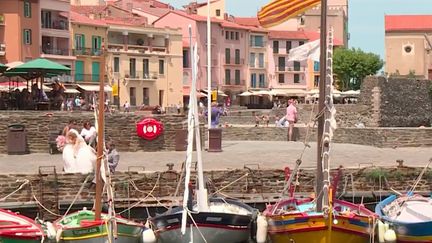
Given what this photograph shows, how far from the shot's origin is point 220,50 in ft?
318

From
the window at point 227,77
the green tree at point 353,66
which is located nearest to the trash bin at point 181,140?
the window at point 227,77

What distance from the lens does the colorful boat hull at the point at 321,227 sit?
15.7 m

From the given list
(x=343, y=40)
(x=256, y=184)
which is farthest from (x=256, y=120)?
(x=343, y=40)

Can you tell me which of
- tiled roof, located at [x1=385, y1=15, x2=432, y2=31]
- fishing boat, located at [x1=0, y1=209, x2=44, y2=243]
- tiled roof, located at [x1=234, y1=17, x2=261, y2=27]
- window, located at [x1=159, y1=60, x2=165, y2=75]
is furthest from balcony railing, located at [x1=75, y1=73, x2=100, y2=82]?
fishing boat, located at [x1=0, y1=209, x2=44, y2=243]

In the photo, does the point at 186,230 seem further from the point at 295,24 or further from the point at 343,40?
the point at 343,40

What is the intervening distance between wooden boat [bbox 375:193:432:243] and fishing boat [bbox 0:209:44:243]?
6723 mm

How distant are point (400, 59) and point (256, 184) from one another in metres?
94.4

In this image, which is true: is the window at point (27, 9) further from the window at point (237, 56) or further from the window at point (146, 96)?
the window at point (237, 56)

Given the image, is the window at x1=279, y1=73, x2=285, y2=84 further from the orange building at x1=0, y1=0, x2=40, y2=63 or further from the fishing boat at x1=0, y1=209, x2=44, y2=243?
the fishing boat at x1=0, y1=209, x2=44, y2=243

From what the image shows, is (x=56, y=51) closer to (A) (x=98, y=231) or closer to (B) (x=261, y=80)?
(B) (x=261, y=80)

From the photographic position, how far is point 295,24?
113812 mm

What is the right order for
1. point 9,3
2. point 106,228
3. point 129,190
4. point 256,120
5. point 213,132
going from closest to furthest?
1. point 106,228
2. point 129,190
3. point 213,132
4. point 256,120
5. point 9,3

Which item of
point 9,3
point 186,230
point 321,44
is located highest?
point 9,3

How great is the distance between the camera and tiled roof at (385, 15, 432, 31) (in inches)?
4496
